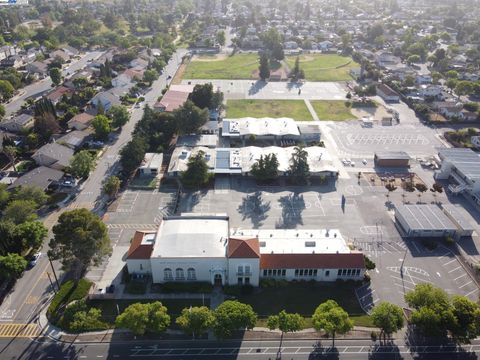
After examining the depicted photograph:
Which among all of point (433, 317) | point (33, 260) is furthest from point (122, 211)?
point (433, 317)

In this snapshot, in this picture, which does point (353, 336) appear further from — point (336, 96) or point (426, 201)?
point (336, 96)

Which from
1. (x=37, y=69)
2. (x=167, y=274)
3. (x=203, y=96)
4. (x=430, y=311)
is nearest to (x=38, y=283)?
(x=167, y=274)

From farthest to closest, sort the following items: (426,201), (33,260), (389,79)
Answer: (389,79) < (426,201) < (33,260)

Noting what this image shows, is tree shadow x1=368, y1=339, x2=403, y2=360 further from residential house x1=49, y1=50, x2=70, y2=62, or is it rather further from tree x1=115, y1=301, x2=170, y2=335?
residential house x1=49, y1=50, x2=70, y2=62

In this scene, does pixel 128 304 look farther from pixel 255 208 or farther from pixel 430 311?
pixel 430 311

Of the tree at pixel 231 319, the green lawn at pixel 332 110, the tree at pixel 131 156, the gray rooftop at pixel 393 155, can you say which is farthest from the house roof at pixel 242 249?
the green lawn at pixel 332 110

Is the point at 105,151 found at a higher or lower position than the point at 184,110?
lower
